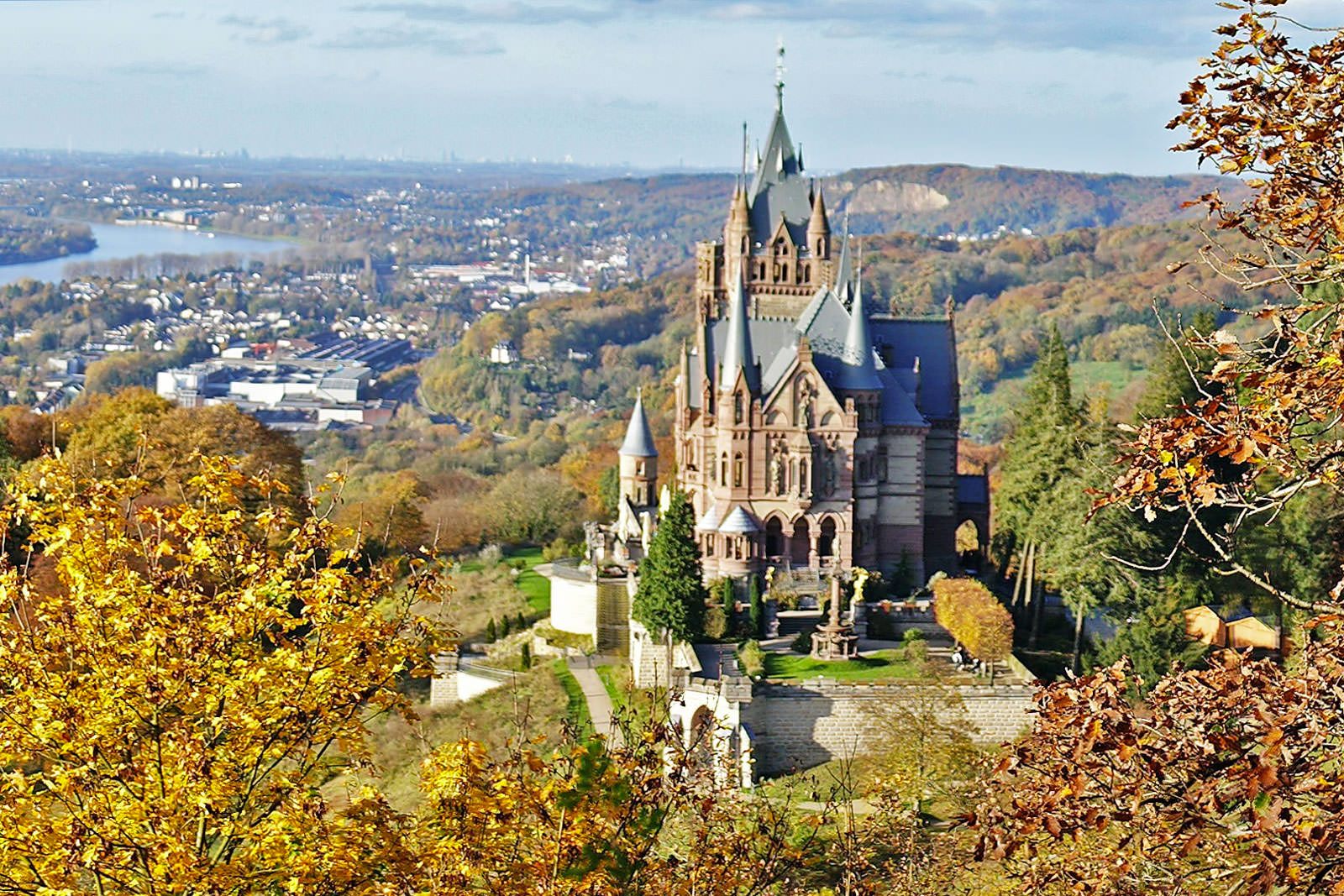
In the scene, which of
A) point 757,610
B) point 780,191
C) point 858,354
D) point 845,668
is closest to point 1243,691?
point 845,668

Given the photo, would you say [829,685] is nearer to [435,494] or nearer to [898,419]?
[898,419]

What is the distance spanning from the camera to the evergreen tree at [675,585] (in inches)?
1586

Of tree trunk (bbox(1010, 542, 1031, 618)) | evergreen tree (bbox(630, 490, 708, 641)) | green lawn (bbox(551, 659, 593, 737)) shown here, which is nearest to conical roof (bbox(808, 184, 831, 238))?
tree trunk (bbox(1010, 542, 1031, 618))

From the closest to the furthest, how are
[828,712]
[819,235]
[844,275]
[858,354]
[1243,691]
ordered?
[1243,691]
[828,712]
[858,354]
[844,275]
[819,235]

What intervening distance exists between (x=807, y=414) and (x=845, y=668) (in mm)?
10349

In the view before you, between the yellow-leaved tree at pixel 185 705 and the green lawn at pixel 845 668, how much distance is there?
22743 millimetres

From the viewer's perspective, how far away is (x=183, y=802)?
14.1 meters

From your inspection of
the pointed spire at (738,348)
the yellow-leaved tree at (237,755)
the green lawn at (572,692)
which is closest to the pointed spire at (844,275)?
the pointed spire at (738,348)

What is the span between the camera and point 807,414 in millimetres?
47375

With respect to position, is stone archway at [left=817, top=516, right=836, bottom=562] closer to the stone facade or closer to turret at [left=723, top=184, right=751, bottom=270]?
turret at [left=723, top=184, right=751, bottom=270]

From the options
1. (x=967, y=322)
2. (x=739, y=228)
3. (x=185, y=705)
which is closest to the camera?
(x=185, y=705)

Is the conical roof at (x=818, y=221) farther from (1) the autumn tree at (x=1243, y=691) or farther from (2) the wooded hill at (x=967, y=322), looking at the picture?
(2) the wooded hill at (x=967, y=322)

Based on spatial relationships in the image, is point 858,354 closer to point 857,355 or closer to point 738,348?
point 857,355

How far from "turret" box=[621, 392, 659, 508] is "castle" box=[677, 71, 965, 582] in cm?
491
